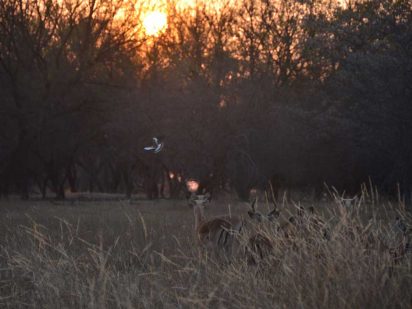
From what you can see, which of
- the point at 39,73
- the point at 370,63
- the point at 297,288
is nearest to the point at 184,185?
the point at 39,73

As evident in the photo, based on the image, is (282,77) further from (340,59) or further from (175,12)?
(340,59)

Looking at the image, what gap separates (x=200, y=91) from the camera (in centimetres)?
3881

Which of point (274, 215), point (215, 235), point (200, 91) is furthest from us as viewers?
point (200, 91)

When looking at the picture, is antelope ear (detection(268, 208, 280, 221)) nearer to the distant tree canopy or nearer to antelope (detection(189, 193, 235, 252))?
antelope (detection(189, 193, 235, 252))

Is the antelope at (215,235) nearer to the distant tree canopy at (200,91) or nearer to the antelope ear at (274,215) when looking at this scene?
the antelope ear at (274,215)

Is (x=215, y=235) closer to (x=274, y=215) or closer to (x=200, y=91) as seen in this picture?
(x=274, y=215)

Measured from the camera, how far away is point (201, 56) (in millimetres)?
42438

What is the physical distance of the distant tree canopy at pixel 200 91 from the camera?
36.4m

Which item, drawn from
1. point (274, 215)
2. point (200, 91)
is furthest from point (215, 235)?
point (200, 91)

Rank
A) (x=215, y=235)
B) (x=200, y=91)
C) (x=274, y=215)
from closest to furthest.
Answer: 1. (x=274, y=215)
2. (x=215, y=235)
3. (x=200, y=91)

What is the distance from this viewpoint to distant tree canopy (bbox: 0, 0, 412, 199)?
36406 millimetres

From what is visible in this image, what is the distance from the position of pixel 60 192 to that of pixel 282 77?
13973mm

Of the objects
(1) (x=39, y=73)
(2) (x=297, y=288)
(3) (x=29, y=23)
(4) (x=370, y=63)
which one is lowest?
(2) (x=297, y=288)

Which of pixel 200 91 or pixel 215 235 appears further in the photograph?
pixel 200 91
